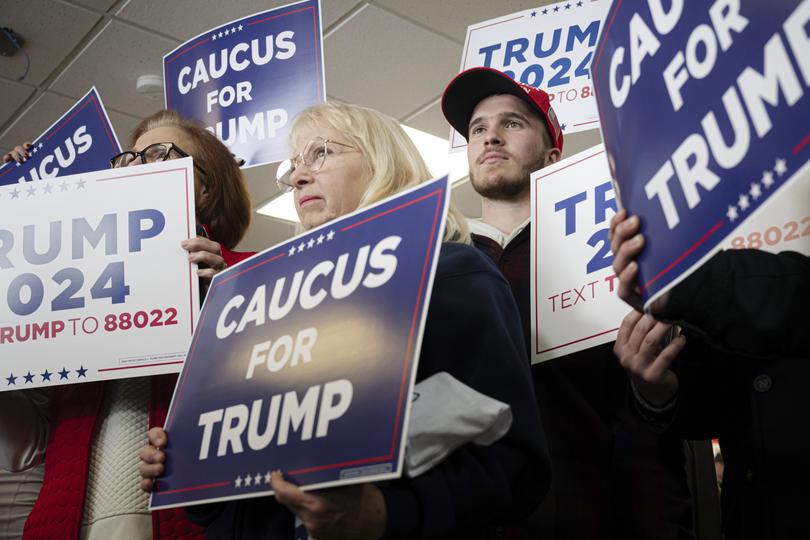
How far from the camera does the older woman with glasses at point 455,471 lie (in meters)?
0.78

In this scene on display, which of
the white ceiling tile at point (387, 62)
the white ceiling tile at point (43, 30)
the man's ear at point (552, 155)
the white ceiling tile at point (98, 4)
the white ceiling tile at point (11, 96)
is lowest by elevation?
the man's ear at point (552, 155)

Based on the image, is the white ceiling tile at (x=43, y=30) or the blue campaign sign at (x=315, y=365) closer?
the blue campaign sign at (x=315, y=365)

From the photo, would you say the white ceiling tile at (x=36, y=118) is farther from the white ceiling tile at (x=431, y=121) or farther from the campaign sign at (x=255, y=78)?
the campaign sign at (x=255, y=78)

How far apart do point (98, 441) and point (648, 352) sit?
85cm

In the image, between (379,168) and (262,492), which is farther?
(379,168)

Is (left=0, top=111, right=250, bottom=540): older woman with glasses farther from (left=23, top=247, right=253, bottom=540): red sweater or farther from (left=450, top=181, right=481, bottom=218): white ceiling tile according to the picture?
(left=450, top=181, right=481, bottom=218): white ceiling tile

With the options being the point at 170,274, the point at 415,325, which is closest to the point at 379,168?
the point at 170,274

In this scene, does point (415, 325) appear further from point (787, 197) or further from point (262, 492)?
point (787, 197)

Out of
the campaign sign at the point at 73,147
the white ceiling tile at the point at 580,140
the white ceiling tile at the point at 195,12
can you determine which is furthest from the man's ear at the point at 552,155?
the white ceiling tile at the point at 580,140

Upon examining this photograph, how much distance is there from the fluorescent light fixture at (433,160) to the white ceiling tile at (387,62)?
233 millimetres

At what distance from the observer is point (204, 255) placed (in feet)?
4.15

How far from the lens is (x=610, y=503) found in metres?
1.28

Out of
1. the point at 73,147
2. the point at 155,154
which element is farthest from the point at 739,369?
the point at 73,147

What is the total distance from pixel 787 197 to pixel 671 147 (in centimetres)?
51
